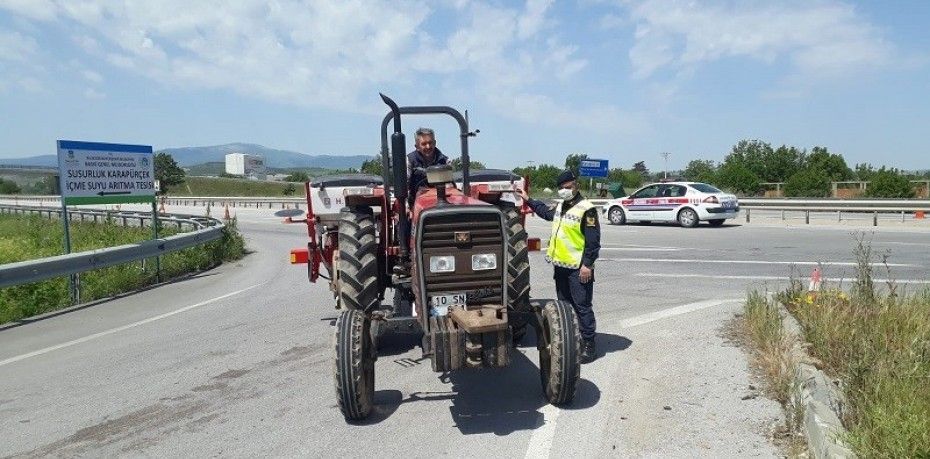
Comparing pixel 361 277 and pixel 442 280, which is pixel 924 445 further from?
pixel 361 277

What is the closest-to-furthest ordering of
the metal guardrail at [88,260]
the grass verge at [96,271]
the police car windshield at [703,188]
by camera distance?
the metal guardrail at [88,260] < the grass verge at [96,271] < the police car windshield at [703,188]

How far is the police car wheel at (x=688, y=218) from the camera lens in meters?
22.6

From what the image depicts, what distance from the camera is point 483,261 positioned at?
5.25 m

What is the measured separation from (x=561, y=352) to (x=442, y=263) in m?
1.09

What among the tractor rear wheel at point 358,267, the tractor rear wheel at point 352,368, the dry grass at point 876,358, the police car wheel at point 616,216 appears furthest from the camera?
the police car wheel at point 616,216

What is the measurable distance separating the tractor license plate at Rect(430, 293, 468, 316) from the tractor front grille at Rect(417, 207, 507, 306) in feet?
0.10

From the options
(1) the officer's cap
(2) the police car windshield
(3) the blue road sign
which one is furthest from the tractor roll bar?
(3) the blue road sign

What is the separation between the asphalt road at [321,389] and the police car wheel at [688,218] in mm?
12450

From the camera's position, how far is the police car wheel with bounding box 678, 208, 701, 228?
22.6m

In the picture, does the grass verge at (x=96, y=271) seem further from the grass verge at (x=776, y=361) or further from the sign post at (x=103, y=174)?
the grass verge at (x=776, y=361)

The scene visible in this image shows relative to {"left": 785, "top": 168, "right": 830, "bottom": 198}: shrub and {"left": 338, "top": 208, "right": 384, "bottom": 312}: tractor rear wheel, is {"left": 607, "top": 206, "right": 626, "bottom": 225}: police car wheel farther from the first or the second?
{"left": 785, "top": 168, "right": 830, "bottom": 198}: shrub

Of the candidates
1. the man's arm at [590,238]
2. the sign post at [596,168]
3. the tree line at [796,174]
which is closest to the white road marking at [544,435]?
the man's arm at [590,238]

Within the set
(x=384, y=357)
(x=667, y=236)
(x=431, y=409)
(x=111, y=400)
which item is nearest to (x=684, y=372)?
(x=431, y=409)

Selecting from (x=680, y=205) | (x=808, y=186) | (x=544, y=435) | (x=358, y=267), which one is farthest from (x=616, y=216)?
(x=808, y=186)
